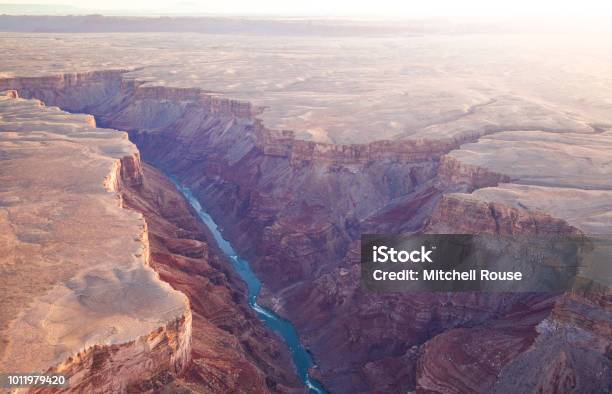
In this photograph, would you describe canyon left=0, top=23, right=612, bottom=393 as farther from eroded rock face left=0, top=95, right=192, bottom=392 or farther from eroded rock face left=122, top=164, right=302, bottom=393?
eroded rock face left=0, top=95, right=192, bottom=392

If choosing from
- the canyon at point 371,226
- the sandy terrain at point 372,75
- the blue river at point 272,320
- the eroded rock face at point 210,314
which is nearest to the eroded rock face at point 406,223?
the canyon at point 371,226

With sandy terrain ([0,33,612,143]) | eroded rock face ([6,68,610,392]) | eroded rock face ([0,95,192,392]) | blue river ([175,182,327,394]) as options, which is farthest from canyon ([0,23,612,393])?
sandy terrain ([0,33,612,143])

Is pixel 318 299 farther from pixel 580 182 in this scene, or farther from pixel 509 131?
pixel 509 131

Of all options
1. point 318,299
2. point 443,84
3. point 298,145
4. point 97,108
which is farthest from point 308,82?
point 318,299

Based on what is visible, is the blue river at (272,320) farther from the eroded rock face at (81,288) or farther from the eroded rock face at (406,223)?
the eroded rock face at (81,288)

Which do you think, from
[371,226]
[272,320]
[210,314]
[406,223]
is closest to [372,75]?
[371,226]

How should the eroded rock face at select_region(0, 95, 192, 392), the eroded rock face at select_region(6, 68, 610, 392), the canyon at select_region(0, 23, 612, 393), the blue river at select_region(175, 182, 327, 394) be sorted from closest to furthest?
the eroded rock face at select_region(0, 95, 192, 392) → the canyon at select_region(0, 23, 612, 393) → the eroded rock face at select_region(6, 68, 610, 392) → the blue river at select_region(175, 182, 327, 394)
